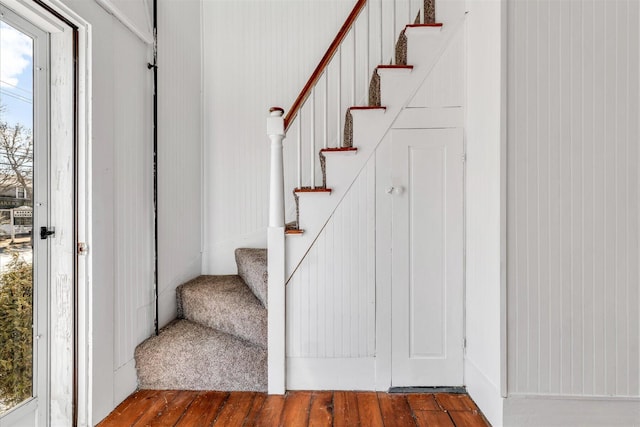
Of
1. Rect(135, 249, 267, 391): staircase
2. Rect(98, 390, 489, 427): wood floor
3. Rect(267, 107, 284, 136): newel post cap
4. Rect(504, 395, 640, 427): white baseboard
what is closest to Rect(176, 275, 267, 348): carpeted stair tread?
Rect(135, 249, 267, 391): staircase

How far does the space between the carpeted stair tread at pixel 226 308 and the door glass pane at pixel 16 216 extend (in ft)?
3.06

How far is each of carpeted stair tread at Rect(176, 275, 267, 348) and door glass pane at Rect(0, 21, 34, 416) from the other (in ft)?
3.06

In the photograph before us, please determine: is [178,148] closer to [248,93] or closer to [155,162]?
[155,162]

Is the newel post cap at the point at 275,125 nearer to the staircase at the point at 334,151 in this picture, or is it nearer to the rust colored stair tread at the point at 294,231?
the staircase at the point at 334,151

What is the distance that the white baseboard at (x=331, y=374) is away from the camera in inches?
80.0

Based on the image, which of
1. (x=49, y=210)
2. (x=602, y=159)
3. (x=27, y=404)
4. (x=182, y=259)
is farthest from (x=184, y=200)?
(x=602, y=159)

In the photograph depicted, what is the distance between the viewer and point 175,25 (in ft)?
8.38

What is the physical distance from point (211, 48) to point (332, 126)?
1292 mm

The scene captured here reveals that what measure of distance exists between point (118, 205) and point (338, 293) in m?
1.37

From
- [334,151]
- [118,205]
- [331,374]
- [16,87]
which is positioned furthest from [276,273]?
[16,87]

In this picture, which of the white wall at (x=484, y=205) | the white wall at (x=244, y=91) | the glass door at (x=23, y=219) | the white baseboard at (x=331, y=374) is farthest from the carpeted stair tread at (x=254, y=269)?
the white wall at (x=484, y=205)

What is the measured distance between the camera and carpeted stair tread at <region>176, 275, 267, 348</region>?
2.13 m

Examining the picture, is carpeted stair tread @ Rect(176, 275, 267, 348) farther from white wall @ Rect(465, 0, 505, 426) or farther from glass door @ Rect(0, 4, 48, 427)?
white wall @ Rect(465, 0, 505, 426)

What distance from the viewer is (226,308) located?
222 cm
